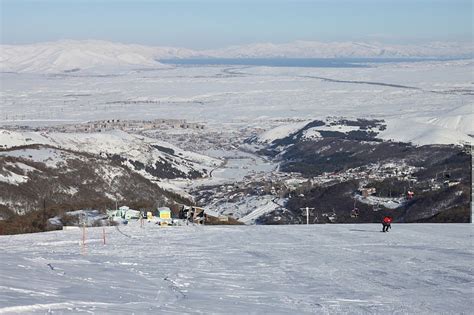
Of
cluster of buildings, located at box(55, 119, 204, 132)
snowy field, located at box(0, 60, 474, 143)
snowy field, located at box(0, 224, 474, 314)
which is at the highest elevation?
snowy field, located at box(0, 224, 474, 314)

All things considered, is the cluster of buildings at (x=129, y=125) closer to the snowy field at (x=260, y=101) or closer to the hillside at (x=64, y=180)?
the snowy field at (x=260, y=101)

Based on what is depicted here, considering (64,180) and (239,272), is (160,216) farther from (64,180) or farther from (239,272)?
(64,180)

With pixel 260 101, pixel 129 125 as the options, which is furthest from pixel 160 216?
pixel 260 101

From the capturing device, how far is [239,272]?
12.0 m

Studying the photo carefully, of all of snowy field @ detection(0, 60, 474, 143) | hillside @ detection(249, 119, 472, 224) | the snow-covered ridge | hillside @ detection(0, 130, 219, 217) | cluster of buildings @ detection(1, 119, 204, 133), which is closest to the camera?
hillside @ detection(0, 130, 219, 217)

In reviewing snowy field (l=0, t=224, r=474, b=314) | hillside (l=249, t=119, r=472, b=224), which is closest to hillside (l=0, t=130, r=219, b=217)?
hillside (l=249, t=119, r=472, b=224)

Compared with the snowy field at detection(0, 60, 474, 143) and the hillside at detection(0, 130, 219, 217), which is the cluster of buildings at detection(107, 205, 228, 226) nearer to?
the hillside at detection(0, 130, 219, 217)

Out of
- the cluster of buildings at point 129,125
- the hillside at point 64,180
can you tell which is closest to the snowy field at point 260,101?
the cluster of buildings at point 129,125

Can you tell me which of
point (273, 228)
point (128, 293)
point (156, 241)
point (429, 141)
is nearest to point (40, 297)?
point (128, 293)

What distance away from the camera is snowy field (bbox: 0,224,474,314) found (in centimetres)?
908

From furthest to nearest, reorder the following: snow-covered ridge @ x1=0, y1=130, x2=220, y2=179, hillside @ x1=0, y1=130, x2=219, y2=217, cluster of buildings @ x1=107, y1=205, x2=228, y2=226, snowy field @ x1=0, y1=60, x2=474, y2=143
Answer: snowy field @ x1=0, y1=60, x2=474, y2=143, snow-covered ridge @ x1=0, y1=130, x2=220, y2=179, hillside @ x1=0, y1=130, x2=219, y2=217, cluster of buildings @ x1=107, y1=205, x2=228, y2=226

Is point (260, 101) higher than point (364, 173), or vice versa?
point (260, 101)

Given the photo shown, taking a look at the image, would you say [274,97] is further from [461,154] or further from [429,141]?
[461,154]

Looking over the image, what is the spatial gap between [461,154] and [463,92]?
334ft
